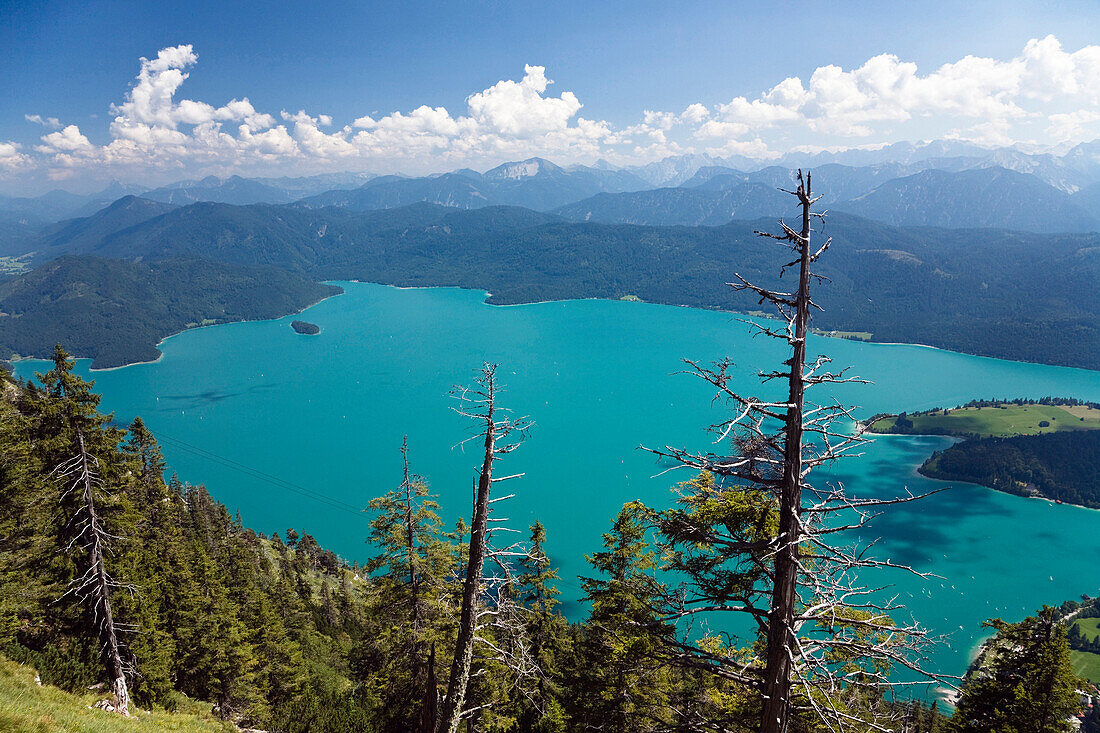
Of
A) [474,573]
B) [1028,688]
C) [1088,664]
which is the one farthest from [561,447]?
[474,573]

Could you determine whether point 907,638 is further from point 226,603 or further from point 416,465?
point 416,465

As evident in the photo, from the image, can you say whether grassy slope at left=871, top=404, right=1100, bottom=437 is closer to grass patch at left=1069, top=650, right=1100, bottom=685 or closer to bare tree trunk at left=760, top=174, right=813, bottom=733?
grass patch at left=1069, top=650, right=1100, bottom=685

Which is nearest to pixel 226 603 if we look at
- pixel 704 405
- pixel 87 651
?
pixel 87 651

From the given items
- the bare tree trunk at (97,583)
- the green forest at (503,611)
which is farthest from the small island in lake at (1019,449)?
the bare tree trunk at (97,583)

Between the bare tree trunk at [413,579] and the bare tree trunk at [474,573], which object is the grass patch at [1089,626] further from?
the bare tree trunk at [474,573]

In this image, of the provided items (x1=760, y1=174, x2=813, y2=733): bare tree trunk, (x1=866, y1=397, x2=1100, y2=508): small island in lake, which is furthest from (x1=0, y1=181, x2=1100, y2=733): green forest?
(x1=866, y1=397, x2=1100, y2=508): small island in lake

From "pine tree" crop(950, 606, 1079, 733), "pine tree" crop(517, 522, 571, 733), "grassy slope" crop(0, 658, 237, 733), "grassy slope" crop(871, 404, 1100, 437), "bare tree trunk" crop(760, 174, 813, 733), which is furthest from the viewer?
"grassy slope" crop(871, 404, 1100, 437)

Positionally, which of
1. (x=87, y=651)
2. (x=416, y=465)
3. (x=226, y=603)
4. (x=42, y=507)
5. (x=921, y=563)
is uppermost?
(x=42, y=507)
